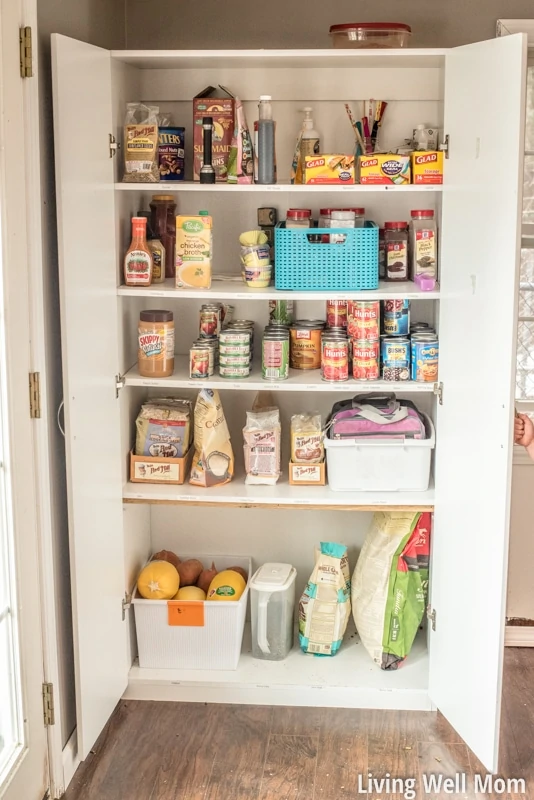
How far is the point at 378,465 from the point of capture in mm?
3043

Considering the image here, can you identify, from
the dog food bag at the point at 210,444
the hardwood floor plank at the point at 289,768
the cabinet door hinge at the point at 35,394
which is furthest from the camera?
the dog food bag at the point at 210,444

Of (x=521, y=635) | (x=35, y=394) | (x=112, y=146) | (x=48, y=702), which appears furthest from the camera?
(x=521, y=635)

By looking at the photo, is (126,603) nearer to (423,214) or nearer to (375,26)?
(423,214)

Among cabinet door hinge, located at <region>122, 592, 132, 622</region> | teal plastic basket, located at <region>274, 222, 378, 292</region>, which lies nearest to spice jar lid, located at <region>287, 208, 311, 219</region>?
teal plastic basket, located at <region>274, 222, 378, 292</region>

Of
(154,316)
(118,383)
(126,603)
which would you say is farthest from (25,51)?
(126,603)

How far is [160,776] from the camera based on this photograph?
275 cm

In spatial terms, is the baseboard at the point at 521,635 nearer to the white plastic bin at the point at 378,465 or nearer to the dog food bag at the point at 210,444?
the white plastic bin at the point at 378,465

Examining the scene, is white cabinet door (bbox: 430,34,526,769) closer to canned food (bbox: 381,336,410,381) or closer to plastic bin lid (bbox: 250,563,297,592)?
canned food (bbox: 381,336,410,381)

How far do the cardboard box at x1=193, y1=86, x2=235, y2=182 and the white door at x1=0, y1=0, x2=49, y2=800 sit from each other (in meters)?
0.76

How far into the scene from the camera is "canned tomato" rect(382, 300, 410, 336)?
3.03m

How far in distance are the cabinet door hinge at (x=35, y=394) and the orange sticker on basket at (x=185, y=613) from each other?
0.98 meters

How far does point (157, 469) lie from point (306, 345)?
0.61 meters

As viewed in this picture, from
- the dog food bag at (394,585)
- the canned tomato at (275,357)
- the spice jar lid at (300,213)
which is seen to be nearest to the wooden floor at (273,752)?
the dog food bag at (394,585)

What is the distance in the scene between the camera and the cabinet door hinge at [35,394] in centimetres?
241
